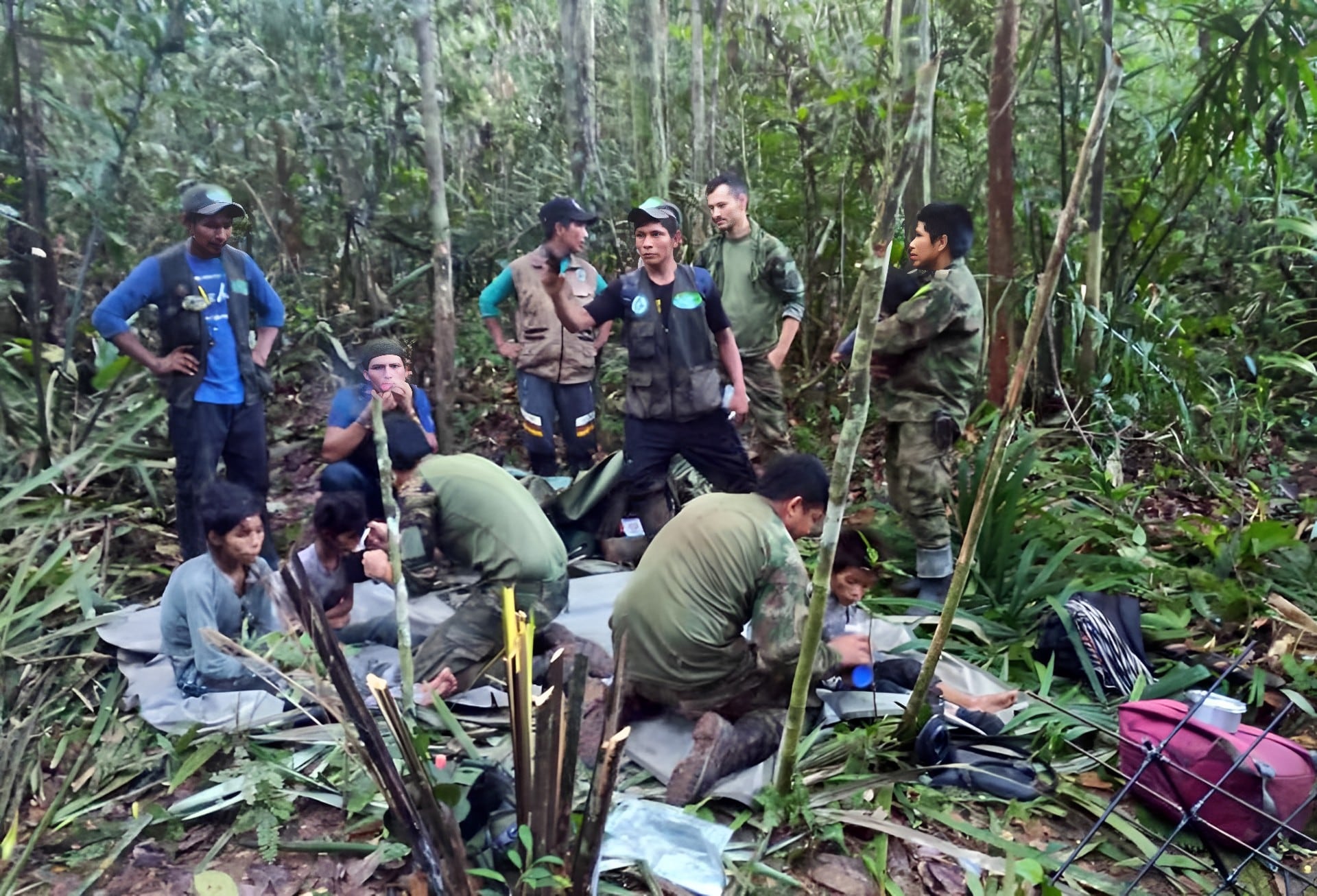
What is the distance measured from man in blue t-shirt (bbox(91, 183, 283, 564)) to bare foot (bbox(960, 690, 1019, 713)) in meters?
3.01

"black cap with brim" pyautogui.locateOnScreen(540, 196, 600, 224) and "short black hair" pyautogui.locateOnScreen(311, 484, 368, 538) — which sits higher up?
"black cap with brim" pyautogui.locateOnScreen(540, 196, 600, 224)

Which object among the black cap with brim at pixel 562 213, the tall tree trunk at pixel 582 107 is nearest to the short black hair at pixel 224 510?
the black cap with brim at pixel 562 213

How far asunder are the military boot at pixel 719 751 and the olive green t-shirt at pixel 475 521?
852mm

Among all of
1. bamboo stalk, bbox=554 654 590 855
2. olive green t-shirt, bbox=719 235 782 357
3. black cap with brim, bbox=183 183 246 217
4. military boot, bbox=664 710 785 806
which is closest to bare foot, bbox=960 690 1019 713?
military boot, bbox=664 710 785 806

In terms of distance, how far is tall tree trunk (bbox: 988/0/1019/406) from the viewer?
214 inches

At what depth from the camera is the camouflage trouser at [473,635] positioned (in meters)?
3.36

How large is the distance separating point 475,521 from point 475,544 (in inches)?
3.4

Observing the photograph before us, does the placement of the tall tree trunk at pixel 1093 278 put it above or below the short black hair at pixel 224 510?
above

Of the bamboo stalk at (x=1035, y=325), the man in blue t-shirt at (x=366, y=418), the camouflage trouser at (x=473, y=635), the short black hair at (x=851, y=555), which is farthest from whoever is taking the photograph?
the man in blue t-shirt at (x=366, y=418)

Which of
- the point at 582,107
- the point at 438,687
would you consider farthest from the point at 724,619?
the point at 582,107

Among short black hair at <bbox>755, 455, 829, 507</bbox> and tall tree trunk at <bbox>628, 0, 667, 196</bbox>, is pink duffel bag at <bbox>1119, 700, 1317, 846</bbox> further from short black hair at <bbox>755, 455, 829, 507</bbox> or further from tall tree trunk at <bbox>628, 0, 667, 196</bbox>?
tall tree trunk at <bbox>628, 0, 667, 196</bbox>

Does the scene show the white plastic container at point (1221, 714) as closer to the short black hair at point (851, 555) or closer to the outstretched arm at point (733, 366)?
the short black hair at point (851, 555)

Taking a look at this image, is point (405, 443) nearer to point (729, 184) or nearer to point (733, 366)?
point (733, 366)

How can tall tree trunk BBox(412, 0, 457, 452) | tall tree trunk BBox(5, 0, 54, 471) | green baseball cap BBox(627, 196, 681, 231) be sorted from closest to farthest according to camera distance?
1. green baseball cap BBox(627, 196, 681, 231)
2. tall tree trunk BBox(5, 0, 54, 471)
3. tall tree trunk BBox(412, 0, 457, 452)
